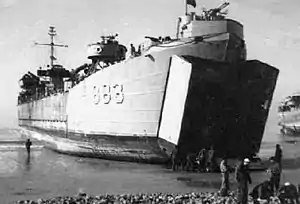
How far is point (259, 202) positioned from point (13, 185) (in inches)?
433

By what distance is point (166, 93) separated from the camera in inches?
816

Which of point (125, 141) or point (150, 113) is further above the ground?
point (150, 113)

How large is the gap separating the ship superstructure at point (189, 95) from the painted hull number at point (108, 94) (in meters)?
0.06

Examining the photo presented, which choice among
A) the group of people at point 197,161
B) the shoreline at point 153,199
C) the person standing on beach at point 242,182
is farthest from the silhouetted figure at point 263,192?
the group of people at point 197,161

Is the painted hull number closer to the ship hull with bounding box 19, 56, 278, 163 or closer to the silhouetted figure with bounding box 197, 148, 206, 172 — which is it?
the ship hull with bounding box 19, 56, 278, 163

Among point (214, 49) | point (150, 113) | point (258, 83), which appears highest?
point (214, 49)

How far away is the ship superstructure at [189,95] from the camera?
19844mm

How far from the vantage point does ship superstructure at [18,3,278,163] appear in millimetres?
19844

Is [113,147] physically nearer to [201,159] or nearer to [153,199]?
[201,159]

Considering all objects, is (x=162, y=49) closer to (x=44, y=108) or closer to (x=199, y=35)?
(x=199, y=35)

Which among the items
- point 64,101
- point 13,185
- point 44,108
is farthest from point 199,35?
point 44,108

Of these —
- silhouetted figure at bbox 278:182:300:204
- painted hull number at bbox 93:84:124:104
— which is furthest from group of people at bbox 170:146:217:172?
silhouetted figure at bbox 278:182:300:204

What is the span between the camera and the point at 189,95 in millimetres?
19391

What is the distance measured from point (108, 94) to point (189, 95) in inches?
279
